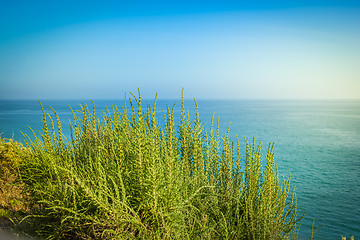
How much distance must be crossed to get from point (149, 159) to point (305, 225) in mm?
12491

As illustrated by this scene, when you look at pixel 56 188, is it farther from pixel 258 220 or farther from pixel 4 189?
pixel 4 189

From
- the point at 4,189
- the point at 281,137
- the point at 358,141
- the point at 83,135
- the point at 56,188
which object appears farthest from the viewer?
the point at 281,137

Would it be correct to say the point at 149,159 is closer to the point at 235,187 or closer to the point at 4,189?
the point at 235,187

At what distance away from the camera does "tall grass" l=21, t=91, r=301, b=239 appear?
7.64 ft

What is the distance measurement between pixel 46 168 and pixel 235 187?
2.62 metres

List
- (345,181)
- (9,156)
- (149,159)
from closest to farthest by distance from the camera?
1. (149,159)
2. (9,156)
3. (345,181)

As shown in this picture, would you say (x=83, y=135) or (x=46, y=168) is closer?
(x=46, y=168)

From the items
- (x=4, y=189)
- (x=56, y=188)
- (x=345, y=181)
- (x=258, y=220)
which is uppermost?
(x=56, y=188)

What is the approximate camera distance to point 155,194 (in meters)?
2.22

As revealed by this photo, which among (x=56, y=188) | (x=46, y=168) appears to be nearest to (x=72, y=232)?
(x=56, y=188)

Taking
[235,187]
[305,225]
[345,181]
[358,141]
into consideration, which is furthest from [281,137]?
[235,187]

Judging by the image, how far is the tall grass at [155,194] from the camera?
2.33 m

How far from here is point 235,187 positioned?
132 inches

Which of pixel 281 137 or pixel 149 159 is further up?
pixel 149 159
